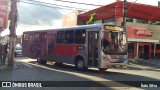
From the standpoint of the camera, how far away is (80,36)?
20.8m

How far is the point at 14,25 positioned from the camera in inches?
833

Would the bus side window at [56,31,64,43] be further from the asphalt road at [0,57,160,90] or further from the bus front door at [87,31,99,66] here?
the asphalt road at [0,57,160,90]

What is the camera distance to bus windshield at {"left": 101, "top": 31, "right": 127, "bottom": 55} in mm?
19156

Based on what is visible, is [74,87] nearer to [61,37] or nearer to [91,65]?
[91,65]

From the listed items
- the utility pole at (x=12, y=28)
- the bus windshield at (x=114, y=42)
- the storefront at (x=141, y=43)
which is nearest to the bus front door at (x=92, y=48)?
the bus windshield at (x=114, y=42)

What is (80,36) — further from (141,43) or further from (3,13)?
(141,43)

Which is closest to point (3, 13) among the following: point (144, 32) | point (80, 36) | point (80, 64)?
point (80, 36)

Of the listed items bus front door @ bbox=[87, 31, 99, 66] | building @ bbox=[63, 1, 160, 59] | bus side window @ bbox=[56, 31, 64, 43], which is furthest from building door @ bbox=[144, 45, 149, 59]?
bus front door @ bbox=[87, 31, 99, 66]

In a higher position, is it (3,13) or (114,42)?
(3,13)

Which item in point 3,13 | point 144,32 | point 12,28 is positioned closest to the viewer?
point 12,28

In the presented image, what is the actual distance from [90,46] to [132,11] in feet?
66.5

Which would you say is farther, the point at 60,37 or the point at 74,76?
the point at 60,37

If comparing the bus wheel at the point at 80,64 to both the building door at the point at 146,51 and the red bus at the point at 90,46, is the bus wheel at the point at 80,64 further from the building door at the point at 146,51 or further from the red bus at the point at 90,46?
the building door at the point at 146,51

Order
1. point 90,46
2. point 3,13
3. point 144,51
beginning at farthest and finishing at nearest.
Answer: point 144,51
point 3,13
point 90,46
